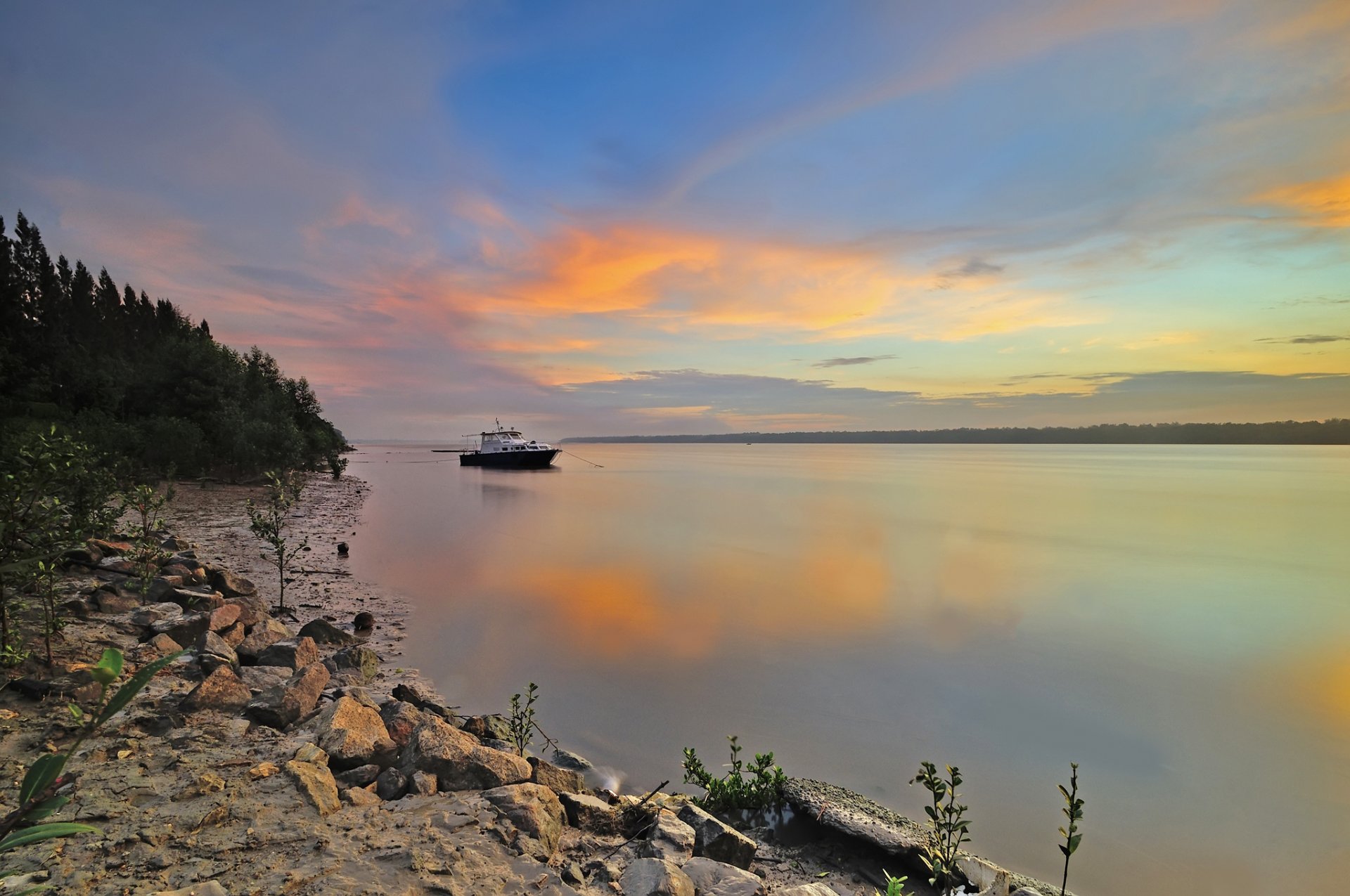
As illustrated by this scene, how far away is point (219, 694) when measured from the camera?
20.3ft

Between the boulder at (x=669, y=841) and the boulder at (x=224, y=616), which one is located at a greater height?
the boulder at (x=224, y=616)

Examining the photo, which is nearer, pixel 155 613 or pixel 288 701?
pixel 288 701

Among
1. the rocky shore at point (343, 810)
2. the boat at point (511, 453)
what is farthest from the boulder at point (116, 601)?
the boat at point (511, 453)

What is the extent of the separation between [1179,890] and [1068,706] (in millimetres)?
4463

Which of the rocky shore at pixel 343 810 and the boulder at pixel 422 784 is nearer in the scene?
the rocky shore at pixel 343 810

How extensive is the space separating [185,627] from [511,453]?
7266 cm

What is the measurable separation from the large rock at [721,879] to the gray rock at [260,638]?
641cm

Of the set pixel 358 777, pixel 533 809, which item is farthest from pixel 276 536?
pixel 533 809

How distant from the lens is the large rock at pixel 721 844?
493cm

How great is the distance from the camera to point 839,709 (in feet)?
30.9

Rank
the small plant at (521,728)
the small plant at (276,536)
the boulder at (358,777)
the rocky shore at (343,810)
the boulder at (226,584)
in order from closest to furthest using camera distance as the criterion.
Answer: the rocky shore at (343,810), the boulder at (358,777), the small plant at (521,728), the boulder at (226,584), the small plant at (276,536)

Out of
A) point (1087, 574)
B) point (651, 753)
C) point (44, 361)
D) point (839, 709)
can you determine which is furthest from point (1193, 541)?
point (44, 361)

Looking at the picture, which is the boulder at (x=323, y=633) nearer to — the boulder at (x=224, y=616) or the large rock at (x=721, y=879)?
the boulder at (x=224, y=616)

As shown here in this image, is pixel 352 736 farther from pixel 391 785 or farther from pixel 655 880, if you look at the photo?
pixel 655 880
